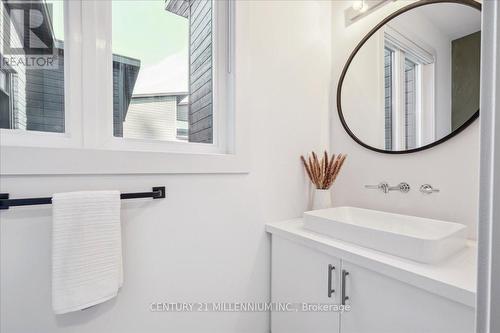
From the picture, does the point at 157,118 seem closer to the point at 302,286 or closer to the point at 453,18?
the point at 302,286

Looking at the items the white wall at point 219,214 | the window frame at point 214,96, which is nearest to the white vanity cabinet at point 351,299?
the white wall at point 219,214

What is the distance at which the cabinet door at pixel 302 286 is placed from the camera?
3.14ft

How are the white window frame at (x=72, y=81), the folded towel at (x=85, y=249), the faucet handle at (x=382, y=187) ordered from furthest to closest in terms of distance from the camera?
the faucet handle at (x=382, y=187)
the white window frame at (x=72, y=81)
the folded towel at (x=85, y=249)

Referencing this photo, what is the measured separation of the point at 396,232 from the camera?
2.88ft

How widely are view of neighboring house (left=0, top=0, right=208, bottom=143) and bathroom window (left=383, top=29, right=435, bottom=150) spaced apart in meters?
0.93

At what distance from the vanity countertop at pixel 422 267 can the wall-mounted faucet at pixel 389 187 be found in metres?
0.32

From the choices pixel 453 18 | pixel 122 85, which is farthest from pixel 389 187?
pixel 122 85

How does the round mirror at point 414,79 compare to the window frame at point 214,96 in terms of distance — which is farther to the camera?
the round mirror at point 414,79

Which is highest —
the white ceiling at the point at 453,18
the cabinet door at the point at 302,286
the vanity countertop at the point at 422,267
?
the white ceiling at the point at 453,18

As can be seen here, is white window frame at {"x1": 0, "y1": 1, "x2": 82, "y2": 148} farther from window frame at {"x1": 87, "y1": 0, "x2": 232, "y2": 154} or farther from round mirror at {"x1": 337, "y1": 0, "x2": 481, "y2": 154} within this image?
round mirror at {"x1": 337, "y1": 0, "x2": 481, "y2": 154}

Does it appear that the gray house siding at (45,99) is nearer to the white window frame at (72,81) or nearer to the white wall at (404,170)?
the white window frame at (72,81)

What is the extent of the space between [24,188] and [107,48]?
1.85 ft

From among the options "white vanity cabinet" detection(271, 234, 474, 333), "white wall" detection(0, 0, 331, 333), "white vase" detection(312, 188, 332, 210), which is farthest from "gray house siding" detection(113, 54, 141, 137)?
"white vase" detection(312, 188, 332, 210)

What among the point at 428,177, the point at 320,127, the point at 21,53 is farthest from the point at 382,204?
the point at 21,53
